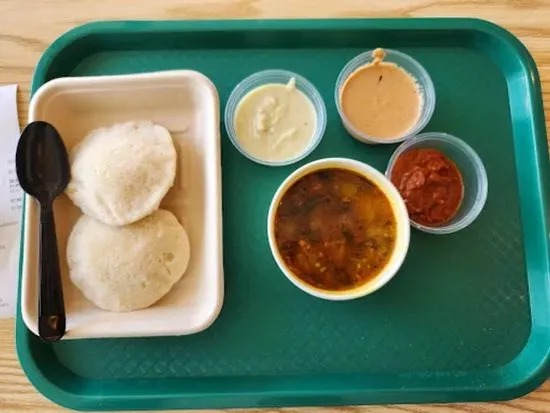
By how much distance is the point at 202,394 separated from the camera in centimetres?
113

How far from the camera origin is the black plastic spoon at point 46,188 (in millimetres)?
1065

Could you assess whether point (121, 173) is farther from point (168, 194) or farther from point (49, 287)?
point (49, 287)

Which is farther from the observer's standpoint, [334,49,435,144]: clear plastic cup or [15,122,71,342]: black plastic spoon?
[334,49,435,144]: clear plastic cup

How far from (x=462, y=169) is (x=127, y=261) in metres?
0.68

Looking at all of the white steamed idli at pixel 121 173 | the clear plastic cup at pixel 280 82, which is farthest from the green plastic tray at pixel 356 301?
the white steamed idli at pixel 121 173

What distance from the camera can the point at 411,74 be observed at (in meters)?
1.27

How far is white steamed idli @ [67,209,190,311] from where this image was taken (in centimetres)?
110

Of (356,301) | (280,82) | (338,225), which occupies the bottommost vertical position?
(356,301)

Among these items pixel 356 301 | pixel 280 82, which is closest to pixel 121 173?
pixel 280 82

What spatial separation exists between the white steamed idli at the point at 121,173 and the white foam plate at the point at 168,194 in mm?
48

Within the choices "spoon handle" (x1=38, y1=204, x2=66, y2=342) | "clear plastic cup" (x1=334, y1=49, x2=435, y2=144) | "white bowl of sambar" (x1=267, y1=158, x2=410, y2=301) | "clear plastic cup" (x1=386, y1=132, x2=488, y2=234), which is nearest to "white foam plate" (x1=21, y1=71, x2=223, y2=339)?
"spoon handle" (x1=38, y1=204, x2=66, y2=342)

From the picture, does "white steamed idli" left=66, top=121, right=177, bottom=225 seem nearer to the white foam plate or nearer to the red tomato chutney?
the white foam plate

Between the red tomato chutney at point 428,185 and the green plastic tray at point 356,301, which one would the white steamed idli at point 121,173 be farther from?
the red tomato chutney at point 428,185

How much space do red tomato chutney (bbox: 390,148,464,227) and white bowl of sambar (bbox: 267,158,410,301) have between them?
0.20 ft
